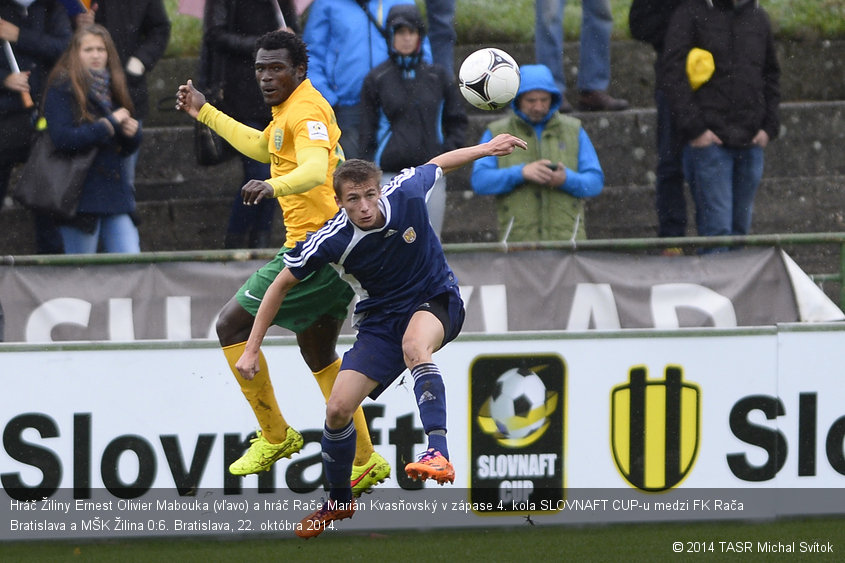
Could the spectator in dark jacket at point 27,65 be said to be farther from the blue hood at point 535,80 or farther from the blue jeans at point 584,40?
the blue jeans at point 584,40

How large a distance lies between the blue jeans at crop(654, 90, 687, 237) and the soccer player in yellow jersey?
12.3ft

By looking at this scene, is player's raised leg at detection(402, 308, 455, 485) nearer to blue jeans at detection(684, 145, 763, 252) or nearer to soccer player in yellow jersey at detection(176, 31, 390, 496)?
soccer player in yellow jersey at detection(176, 31, 390, 496)

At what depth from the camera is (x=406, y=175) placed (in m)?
6.67

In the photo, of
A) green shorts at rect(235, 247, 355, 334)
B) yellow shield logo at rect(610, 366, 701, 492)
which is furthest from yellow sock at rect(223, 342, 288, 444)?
yellow shield logo at rect(610, 366, 701, 492)

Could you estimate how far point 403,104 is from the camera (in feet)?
30.8

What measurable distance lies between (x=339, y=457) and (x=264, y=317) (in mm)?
826

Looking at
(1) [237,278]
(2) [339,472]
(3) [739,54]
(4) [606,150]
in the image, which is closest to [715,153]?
(3) [739,54]

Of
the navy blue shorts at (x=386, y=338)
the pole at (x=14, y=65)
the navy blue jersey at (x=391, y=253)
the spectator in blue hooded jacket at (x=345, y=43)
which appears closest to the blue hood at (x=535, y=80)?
the spectator in blue hooded jacket at (x=345, y=43)

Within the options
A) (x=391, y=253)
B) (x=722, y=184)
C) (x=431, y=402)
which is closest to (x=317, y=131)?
(x=391, y=253)

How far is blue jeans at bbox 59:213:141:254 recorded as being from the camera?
9.34 m

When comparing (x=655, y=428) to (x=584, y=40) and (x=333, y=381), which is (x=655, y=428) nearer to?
(x=333, y=381)

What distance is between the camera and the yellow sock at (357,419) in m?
7.21

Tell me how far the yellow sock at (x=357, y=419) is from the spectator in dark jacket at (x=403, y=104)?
2.48 m

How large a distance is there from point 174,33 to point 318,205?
21.2ft
